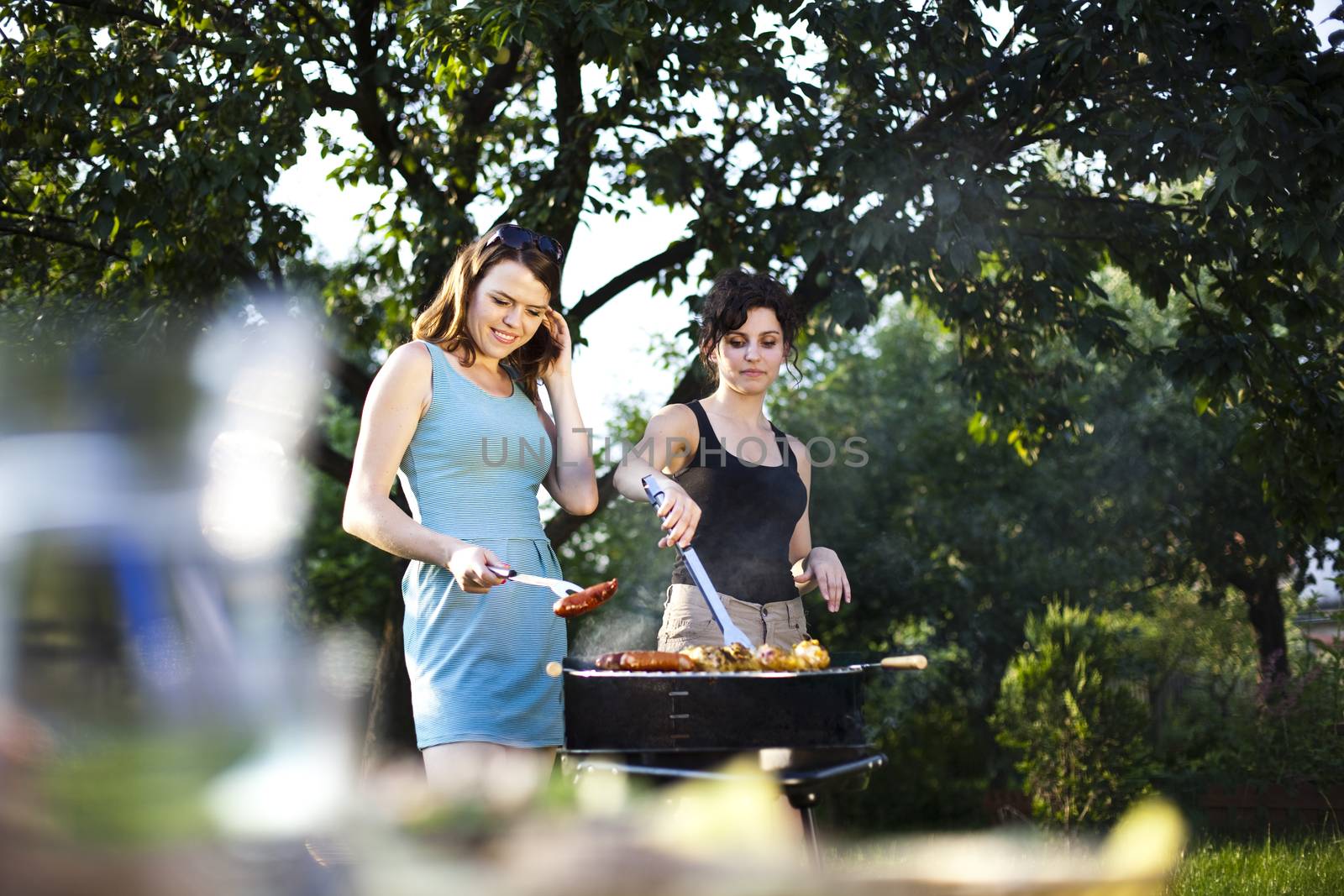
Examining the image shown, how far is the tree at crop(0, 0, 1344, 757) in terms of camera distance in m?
5.36

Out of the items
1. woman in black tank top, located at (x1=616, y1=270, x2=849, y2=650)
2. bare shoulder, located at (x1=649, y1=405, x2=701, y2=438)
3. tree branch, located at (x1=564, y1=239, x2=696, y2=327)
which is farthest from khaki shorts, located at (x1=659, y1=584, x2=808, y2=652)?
tree branch, located at (x1=564, y1=239, x2=696, y2=327)

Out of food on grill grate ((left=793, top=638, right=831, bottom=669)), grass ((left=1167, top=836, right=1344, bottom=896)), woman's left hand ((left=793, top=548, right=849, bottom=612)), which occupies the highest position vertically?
woman's left hand ((left=793, top=548, right=849, bottom=612))

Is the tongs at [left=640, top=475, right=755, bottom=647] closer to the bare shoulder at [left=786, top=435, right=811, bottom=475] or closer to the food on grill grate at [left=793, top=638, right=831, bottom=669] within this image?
the food on grill grate at [left=793, top=638, right=831, bottom=669]

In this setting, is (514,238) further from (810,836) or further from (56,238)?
(56,238)

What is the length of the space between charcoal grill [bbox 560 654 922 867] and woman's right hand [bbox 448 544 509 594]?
8.3 inches

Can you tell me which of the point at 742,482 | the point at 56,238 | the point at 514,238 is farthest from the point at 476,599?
the point at 56,238

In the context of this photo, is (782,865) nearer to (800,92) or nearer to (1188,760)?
(800,92)

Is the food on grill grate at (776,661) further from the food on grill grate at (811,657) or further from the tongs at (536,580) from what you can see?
the tongs at (536,580)

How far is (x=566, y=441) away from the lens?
2855 mm

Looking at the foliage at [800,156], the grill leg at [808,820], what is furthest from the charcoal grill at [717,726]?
the foliage at [800,156]

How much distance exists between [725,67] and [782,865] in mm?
5676

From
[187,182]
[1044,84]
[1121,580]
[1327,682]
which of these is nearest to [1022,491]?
[1121,580]

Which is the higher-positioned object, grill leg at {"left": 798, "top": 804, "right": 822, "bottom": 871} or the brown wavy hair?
the brown wavy hair

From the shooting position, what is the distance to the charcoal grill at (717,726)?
2102mm
